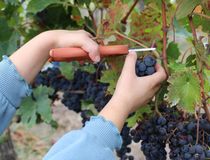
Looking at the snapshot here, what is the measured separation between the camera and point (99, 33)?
1371mm

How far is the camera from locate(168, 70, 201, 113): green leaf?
3.84 feet

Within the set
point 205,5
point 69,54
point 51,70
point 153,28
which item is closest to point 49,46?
point 69,54

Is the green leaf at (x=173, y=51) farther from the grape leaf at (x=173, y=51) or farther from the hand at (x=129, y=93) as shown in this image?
the hand at (x=129, y=93)

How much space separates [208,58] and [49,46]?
42cm

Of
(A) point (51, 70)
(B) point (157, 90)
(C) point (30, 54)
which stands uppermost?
(C) point (30, 54)

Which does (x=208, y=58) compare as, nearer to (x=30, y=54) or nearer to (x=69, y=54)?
(x=69, y=54)

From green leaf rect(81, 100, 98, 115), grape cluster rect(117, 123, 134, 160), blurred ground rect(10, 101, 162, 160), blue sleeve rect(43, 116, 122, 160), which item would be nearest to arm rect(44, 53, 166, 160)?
blue sleeve rect(43, 116, 122, 160)

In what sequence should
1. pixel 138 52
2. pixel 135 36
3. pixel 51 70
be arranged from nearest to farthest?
pixel 138 52 < pixel 135 36 < pixel 51 70

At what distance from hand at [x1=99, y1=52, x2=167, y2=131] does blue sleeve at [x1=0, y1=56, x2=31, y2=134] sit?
30cm

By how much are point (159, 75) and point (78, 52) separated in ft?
0.66

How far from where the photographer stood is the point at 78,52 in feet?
4.05

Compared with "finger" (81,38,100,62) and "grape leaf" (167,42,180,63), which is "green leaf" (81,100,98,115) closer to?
"grape leaf" (167,42,180,63)

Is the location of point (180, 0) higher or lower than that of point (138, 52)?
higher

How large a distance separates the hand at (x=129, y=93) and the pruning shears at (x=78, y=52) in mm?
29
